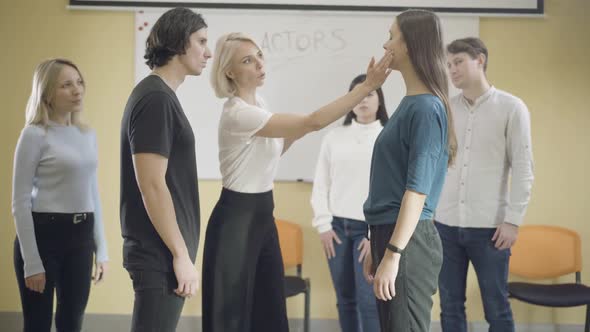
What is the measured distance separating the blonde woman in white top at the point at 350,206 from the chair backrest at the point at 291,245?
47cm

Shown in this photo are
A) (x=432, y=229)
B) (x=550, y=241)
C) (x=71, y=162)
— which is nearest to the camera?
(x=432, y=229)

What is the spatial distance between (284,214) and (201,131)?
0.78 metres

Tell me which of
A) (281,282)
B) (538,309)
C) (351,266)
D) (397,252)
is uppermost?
(397,252)

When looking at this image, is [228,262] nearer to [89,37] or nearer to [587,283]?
[89,37]

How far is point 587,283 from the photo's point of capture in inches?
147

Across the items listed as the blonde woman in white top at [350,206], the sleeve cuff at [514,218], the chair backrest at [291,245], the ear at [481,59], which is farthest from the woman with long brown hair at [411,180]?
the chair backrest at [291,245]

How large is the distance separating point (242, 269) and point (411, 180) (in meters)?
0.67

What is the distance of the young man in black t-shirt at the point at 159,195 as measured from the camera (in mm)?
1503

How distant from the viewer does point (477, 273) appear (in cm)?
266

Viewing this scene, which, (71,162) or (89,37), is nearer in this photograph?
(71,162)

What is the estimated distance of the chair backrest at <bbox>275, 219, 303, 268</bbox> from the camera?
3.60 metres

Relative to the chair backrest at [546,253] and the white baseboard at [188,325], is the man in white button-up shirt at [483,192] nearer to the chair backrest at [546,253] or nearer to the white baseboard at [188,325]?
the chair backrest at [546,253]

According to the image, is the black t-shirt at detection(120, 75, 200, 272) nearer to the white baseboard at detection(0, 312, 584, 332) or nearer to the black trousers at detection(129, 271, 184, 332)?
the black trousers at detection(129, 271, 184, 332)

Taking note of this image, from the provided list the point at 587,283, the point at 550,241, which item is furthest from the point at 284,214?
the point at 587,283
